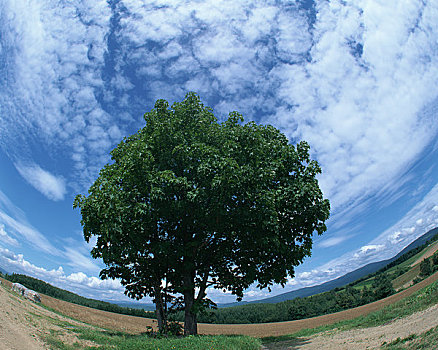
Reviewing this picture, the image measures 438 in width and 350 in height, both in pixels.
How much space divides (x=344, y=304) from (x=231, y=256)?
2740 inches

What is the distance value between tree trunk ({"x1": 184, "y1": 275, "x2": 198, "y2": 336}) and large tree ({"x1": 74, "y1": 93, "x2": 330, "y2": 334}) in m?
0.06

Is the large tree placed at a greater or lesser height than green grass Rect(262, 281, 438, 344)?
greater

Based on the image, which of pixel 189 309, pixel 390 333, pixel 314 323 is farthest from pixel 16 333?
pixel 314 323

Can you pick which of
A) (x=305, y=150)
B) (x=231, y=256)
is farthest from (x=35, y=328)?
(x=305, y=150)

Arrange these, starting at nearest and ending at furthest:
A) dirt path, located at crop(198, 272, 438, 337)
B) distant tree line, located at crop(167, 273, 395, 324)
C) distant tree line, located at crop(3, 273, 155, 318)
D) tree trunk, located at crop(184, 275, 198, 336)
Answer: tree trunk, located at crop(184, 275, 198, 336)
dirt path, located at crop(198, 272, 438, 337)
distant tree line, located at crop(3, 273, 155, 318)
distant tree line, located at crop(167, 273, 395, 324)

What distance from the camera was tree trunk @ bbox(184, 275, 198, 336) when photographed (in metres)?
15.9

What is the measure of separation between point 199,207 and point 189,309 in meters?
6.88

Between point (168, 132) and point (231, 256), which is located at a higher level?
point (168, 132)

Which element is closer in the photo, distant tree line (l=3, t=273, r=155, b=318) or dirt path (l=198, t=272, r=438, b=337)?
dirt path (l=198, t=272, r=438, b=337)

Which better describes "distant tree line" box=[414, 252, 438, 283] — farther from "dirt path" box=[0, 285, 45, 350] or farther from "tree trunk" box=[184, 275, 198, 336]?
"dirt path" box=[0, 285, 45, 350]

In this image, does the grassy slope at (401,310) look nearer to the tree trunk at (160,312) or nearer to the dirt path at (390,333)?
the dirt path at (390,333)

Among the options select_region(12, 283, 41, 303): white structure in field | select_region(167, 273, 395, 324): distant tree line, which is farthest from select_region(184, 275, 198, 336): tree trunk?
select_region(167, 273, 395, 324): distant tree line

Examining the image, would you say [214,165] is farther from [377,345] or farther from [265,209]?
[377,345]

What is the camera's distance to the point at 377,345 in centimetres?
962
